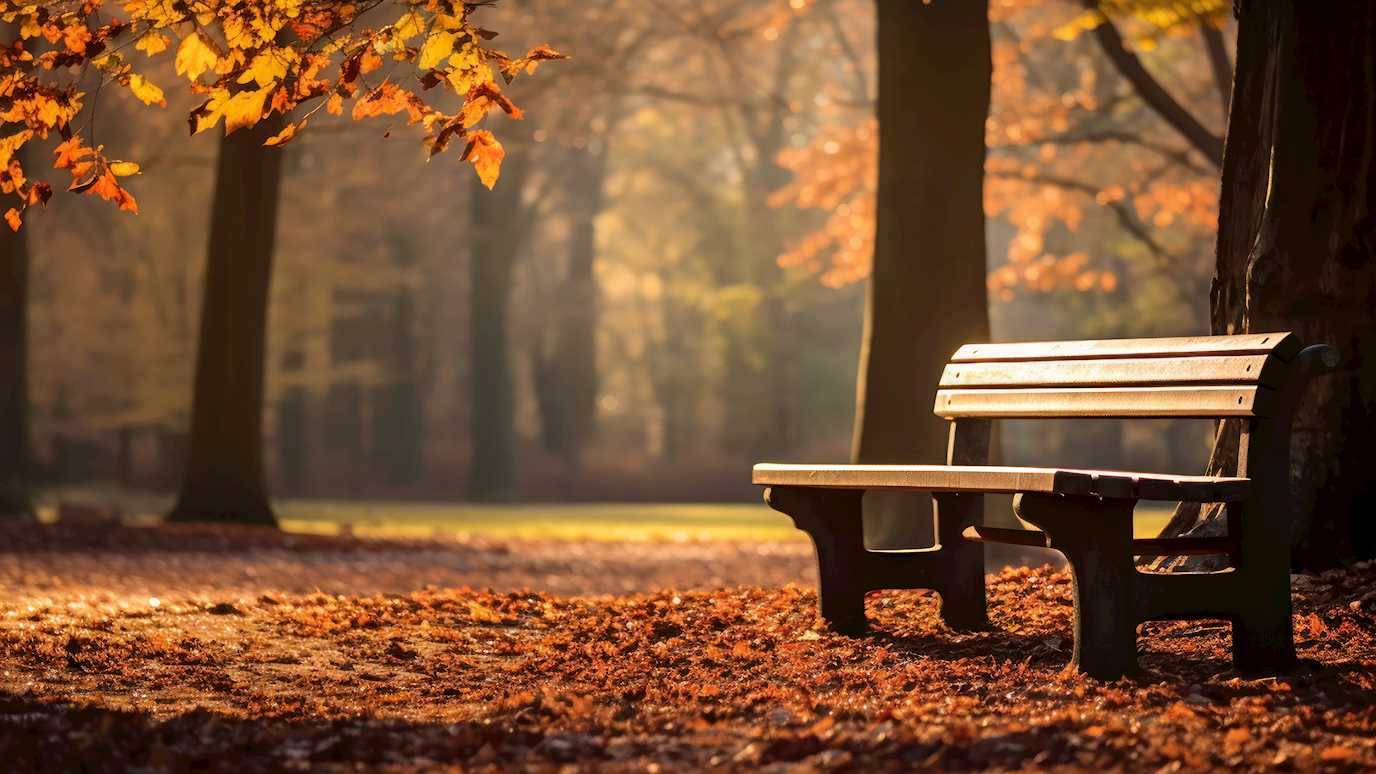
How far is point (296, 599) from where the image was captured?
9.99 meters

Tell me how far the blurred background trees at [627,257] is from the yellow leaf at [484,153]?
33.0 ft

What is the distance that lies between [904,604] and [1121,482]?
2.79m

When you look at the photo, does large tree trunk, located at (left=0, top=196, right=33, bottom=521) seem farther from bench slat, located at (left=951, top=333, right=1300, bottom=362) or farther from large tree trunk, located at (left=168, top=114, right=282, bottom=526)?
bench slat, located at (left=951, top=333, right=1300, bottom=362)

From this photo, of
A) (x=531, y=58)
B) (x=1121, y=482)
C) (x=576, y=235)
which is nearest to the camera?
(x=1121, y=482)

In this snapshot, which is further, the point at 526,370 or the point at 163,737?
the point at 526,370

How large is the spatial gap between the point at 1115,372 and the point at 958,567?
1099 mm

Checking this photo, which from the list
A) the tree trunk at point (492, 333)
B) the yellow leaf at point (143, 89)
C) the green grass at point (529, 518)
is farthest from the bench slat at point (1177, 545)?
the tree trunk at point (492, 333)

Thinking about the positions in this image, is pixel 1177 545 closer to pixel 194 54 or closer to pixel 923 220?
pixel 194 54

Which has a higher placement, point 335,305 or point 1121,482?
point 335,305

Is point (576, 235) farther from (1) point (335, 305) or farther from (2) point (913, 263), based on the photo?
(2) point (913, 263)

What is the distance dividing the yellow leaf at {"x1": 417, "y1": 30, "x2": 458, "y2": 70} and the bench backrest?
8.11 feet

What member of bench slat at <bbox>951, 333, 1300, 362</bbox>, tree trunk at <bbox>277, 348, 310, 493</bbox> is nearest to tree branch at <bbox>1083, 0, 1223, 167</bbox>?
bench slat at <bbox>951, 333, 1300, 362</bbox>

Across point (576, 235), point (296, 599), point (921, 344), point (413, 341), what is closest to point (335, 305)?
point (413, 341)

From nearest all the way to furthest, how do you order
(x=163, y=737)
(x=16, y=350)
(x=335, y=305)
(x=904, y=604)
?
(x=163, y=737) → (x=904, y=604) → (x=16, y=350) → (x=335, y=305)
